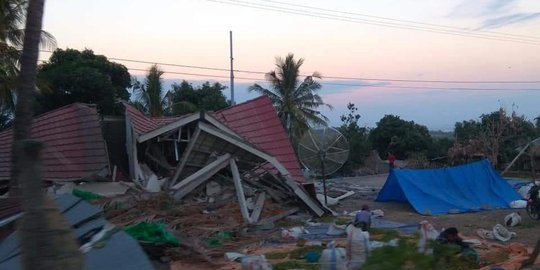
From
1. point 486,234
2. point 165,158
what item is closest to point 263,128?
point 165,158

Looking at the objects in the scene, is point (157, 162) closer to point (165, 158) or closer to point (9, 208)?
point (165, 158)

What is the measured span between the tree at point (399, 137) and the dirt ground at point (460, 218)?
1915 cm

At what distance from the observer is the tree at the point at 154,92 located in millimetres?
Answer: 35188

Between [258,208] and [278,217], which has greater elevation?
[258,208]

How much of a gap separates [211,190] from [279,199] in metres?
2.22

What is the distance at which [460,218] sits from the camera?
20.5 m

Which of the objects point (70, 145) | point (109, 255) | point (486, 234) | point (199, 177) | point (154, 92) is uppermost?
point (154, 92)

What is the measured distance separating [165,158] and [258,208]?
4146mm

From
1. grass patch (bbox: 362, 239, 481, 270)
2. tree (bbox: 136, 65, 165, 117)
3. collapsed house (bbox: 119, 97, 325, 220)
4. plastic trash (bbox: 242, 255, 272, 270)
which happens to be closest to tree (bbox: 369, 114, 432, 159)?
tree (bbox: 136, 65, 165, 117)

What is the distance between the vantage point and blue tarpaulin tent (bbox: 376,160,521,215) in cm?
2281

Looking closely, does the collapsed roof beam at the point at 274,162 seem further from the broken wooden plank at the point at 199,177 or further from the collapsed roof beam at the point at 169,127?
the collapsed roof beam at the point at 169,127

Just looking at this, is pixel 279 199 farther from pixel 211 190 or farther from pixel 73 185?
pixel 73 185

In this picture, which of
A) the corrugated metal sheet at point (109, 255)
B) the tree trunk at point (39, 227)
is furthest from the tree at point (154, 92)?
the tree trunk at point (39, 227)

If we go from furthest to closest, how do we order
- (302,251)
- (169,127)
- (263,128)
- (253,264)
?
1. (263,128)
2. (169,127)
3. (302,251)
4. (253,264)
